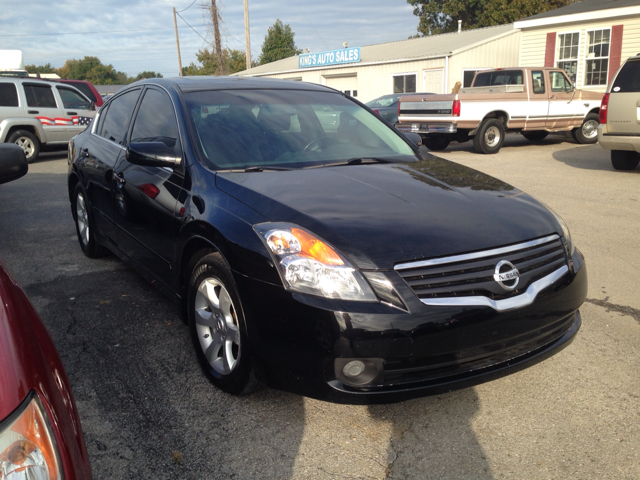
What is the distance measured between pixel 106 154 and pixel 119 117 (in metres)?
0.38

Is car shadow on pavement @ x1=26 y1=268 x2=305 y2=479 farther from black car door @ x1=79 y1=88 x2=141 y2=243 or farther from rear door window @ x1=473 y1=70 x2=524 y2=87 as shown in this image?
rear door window @ x1=473 y1=70 x2=524 y2=87

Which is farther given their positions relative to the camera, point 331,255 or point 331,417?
point 331,417

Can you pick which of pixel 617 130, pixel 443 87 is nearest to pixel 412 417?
pixel 617 130

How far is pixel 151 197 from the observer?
3686 millimetres

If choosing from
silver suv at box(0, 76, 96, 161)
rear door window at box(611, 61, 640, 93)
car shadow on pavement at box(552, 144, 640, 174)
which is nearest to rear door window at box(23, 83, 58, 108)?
silver suv at box(0, 76, 96, 161)

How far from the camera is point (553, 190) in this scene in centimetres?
892

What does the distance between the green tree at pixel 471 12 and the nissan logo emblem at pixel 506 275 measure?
42292 millimetres

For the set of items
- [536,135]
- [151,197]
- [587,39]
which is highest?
[587,39]

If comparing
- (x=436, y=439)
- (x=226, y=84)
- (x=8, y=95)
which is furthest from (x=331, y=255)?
(x=8, y=95)

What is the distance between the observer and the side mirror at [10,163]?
8.64ft

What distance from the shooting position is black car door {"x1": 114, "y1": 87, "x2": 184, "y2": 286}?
3469 millimetres

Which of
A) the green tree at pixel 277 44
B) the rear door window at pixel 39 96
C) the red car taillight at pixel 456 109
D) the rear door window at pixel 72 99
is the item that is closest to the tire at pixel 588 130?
the red car taillight at pixel 456 109

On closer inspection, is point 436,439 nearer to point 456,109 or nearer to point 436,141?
point 456,109

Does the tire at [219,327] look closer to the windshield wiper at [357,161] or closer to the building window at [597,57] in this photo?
the windshield wiper at [357,161]
